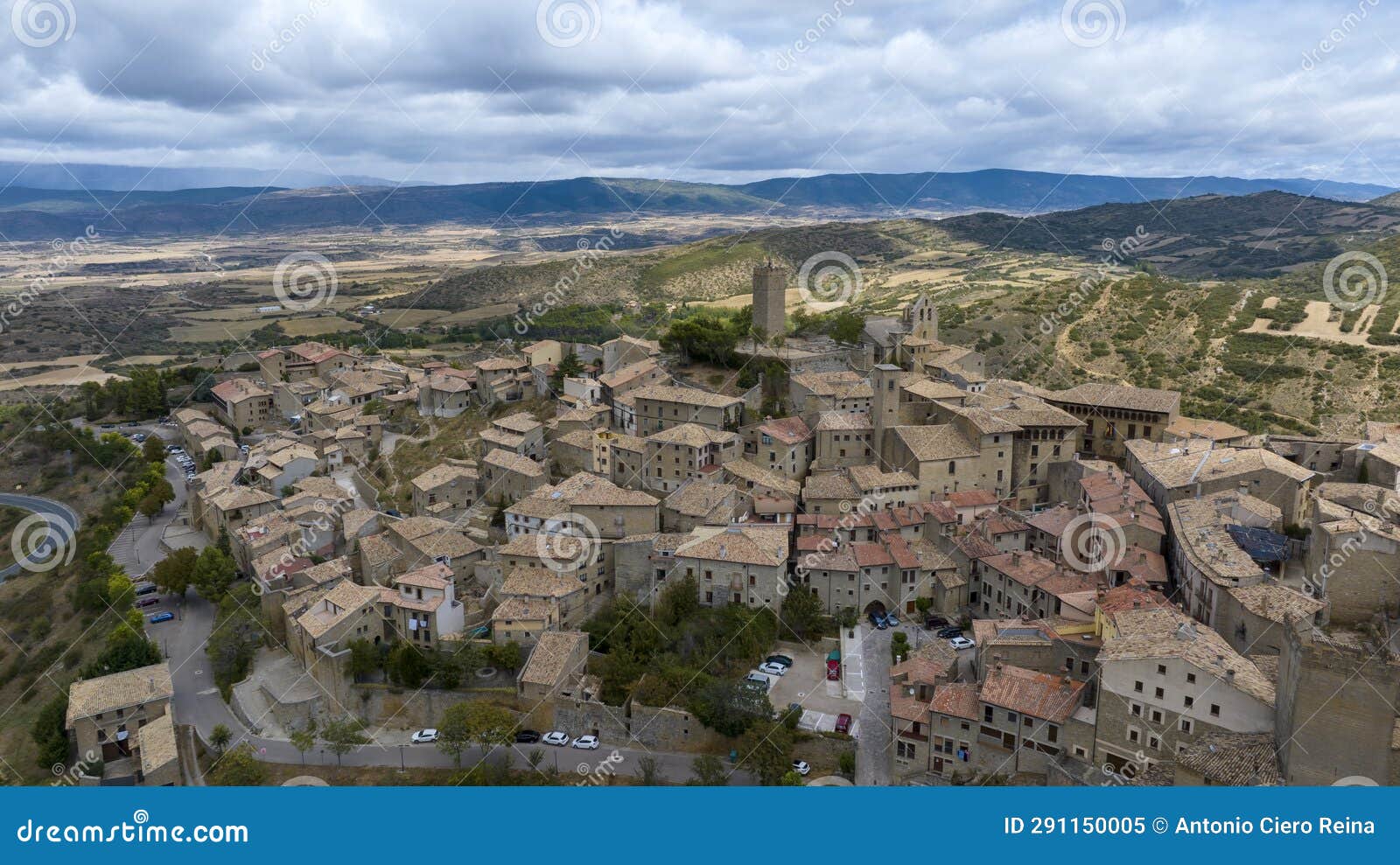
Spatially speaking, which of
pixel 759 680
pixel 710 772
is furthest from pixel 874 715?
pixel 710 772

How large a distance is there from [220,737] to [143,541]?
21104mm

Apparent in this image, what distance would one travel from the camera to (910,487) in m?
35.5

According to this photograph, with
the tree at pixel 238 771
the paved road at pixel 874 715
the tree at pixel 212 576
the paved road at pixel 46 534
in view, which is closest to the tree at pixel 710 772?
the paved road at pixel 874 715

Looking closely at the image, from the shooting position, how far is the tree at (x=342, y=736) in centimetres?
2798

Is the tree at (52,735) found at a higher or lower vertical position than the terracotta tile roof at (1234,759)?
lower

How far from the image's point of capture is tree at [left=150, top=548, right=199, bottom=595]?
38.4m

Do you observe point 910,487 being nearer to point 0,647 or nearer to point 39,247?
point 0,647

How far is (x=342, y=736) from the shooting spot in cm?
2805

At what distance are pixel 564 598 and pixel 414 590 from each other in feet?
16.8

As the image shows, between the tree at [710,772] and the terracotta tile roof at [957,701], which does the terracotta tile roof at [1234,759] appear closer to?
the terracotta tile roof at [957,701]

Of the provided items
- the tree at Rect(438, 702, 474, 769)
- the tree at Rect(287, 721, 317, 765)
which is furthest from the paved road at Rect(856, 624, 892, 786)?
the tree at Rect(287, 721, 317, 765)

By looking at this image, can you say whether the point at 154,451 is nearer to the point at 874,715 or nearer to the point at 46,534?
the point at 46,534

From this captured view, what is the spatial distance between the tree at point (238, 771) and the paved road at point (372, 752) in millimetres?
1108

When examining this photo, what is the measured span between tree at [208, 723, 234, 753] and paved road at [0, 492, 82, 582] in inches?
1042
